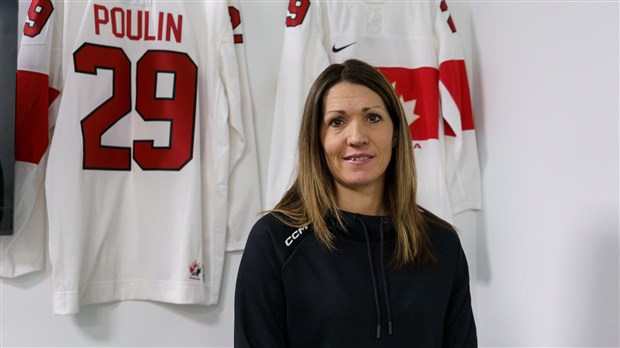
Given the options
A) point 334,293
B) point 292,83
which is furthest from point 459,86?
point 334,293

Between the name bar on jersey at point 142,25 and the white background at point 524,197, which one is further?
the name bar on jersey at point 142,25

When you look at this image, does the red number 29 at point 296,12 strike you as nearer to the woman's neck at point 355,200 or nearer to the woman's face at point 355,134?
the woman's face at point 355,134

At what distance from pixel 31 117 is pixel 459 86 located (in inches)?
61.4

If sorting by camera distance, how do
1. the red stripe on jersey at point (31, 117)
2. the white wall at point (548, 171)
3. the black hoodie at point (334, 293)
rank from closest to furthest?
1. the black hoodie at point (334, 293)
2. the white wall at point (548, 171)
3. the red stripe on jersey at point (31, 117)

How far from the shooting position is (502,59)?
1980mm

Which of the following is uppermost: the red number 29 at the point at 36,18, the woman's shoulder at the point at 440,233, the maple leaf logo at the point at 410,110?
the red number 29 at the point at 36,18

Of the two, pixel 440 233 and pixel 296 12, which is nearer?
pixel 440 233

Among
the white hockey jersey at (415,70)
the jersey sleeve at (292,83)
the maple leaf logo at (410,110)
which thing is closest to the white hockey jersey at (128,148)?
the jersey sleeve at (292,83)

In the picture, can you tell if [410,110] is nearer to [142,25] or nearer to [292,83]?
[292,83]

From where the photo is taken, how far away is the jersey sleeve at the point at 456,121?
2008 millimetres

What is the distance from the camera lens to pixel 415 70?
204 centimetres

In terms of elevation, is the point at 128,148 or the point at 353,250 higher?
the point at 128,148

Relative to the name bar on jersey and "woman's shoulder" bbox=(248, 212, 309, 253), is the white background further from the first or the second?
"woman's shoulder" bbox=(248, 212, 309, 253)

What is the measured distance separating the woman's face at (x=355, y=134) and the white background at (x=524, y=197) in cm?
67
